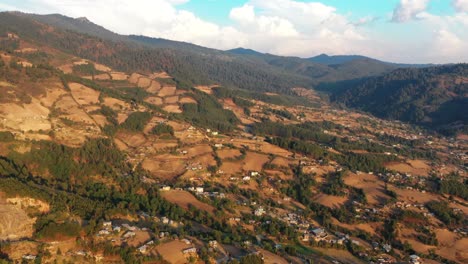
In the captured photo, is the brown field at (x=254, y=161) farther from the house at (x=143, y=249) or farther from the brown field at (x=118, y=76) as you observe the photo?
the brown field at (x=118, y=76)

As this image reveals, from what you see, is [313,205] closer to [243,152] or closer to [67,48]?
[243,152]

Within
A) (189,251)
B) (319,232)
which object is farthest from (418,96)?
(189,251)

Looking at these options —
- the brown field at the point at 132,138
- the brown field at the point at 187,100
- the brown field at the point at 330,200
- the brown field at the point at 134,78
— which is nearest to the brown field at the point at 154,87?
the brown field at the point at 134,78

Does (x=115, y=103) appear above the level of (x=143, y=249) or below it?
above

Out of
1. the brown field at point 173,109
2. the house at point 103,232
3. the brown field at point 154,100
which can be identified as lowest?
the house at point 103,232

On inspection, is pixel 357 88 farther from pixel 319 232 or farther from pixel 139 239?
pixel 139 239

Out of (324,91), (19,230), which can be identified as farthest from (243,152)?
(324,91)

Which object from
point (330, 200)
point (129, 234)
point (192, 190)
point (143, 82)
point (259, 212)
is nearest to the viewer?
point (129, 234)
